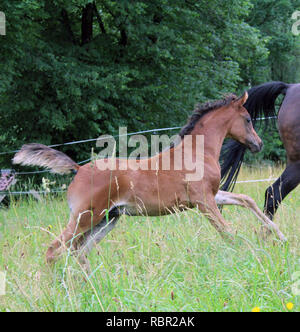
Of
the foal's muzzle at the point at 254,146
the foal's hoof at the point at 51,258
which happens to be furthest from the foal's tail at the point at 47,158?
the foal's muzzle at the point at 254,146

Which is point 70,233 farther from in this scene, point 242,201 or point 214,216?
point 242,201

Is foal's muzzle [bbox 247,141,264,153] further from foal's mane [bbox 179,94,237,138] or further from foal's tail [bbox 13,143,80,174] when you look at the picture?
foal's tail [bbox 13,143,80,174]

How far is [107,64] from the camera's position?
10914 millimetres

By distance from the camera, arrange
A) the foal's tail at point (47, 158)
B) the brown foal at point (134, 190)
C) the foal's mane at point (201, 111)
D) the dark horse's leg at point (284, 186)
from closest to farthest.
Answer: the brown foal at point (134, 190) < the foal's tail at point (47, 158) < the foal's mane at point (201, 111) < the dark horse's leg at point (284, 186)

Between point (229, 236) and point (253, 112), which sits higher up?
point (253, 112)

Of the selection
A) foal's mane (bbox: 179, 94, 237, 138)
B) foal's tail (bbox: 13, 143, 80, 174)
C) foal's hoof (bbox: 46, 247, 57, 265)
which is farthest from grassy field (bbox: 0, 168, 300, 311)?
foal's mane (bbox: 179, 94, 237, 138)

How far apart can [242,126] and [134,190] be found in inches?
59.5

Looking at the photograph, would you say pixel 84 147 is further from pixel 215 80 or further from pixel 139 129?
pixel 215 80

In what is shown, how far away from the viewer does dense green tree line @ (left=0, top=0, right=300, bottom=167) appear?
9.89 meters

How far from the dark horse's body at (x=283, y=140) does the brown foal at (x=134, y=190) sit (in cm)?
87

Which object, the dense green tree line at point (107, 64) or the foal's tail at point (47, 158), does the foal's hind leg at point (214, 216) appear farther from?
the dense green tree line at point (107, 64)

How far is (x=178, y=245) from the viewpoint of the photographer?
3.70m

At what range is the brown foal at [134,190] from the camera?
158 inches

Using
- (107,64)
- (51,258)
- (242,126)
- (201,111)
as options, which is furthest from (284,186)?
(107,64)
